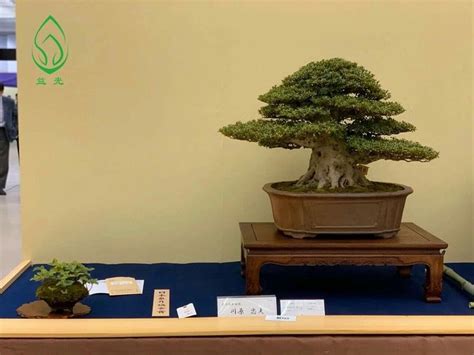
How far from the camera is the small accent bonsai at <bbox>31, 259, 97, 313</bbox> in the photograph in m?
1.46

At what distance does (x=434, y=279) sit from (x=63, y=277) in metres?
1.11

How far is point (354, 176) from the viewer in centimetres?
167

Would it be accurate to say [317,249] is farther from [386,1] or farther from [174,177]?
[386,1]

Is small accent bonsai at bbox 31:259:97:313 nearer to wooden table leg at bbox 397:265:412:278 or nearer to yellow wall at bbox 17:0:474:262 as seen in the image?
yellow wall at bbox 17:0:474:262

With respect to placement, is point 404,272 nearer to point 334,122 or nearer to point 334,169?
point 334,169

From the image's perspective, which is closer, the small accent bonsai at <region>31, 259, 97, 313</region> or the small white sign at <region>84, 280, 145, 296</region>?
the small accent bonsai at <region>31, 259, 97, 313</region>

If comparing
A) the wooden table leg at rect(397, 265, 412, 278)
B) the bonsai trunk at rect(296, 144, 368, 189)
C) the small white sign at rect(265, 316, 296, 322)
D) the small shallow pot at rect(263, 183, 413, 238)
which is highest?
the bonsai trunk at rect(296, 144, 368, 189)

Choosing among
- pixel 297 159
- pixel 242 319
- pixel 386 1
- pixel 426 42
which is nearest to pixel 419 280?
pixel 297 159

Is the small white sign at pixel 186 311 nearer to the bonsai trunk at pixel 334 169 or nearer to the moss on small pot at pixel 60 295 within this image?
the moss on small pot at pixel 60 295

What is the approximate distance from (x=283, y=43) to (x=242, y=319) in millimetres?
1132

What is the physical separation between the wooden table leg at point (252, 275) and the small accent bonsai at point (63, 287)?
0.48 metres

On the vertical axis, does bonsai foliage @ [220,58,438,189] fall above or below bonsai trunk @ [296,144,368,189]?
above

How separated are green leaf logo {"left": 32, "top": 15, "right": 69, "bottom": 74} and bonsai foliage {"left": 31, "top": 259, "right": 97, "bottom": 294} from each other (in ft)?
2.83

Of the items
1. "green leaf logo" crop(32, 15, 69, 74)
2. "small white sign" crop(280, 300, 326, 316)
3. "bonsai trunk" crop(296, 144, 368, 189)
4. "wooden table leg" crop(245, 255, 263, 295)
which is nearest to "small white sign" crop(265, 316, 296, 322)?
"small white sign" crop(280, 300, 326, 316)
